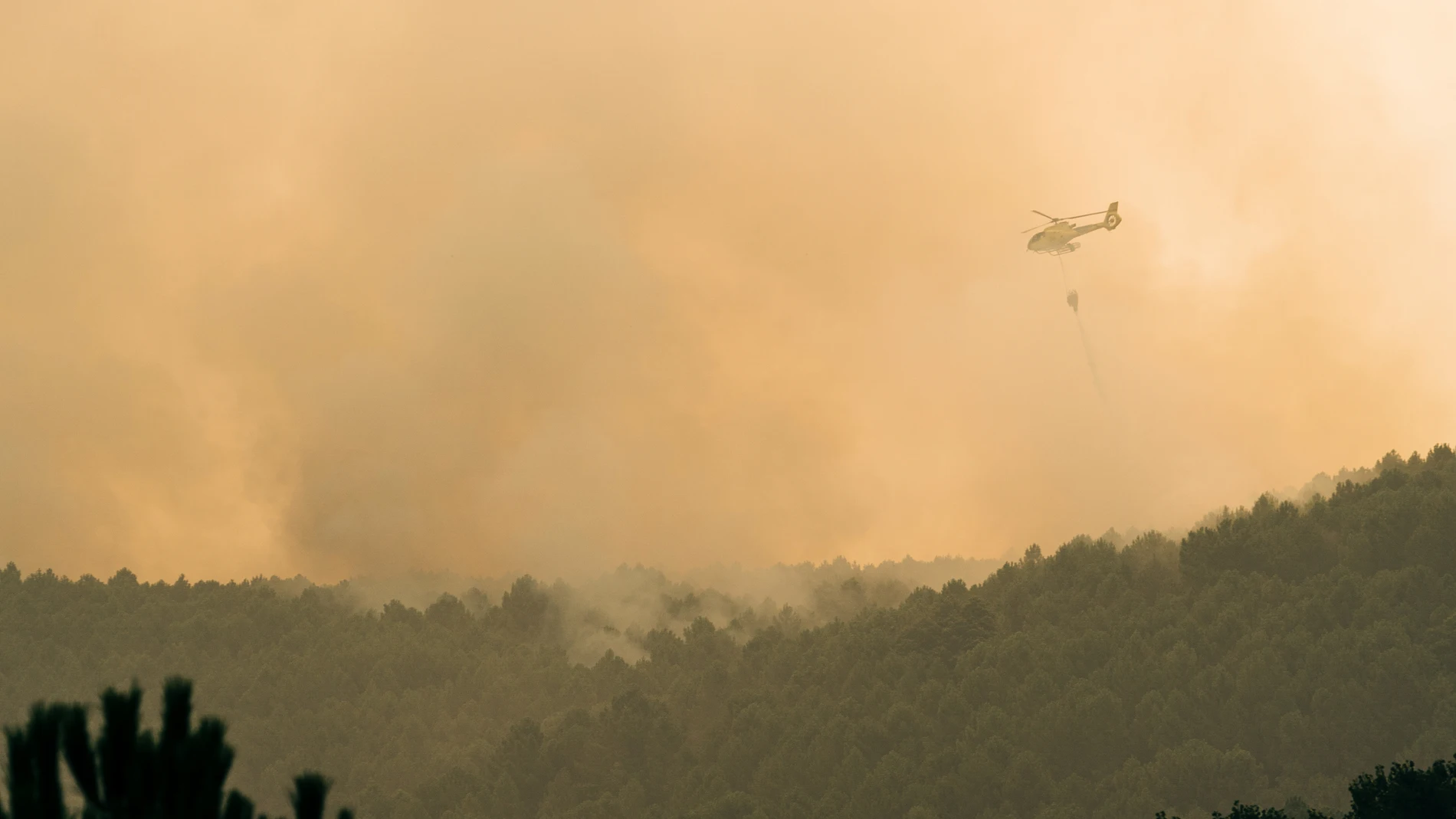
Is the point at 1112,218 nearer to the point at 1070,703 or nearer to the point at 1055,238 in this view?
the point at 1055,238

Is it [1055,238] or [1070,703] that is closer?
[1055,238]

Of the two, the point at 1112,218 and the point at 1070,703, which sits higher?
the point at 1112,218

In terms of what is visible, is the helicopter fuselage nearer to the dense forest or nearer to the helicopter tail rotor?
the helicopter tail rotor

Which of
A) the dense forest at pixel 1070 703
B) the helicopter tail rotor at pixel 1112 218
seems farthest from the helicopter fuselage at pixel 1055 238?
the dense forest at pixel 1070 703

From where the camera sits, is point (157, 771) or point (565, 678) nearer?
point (157, 771)

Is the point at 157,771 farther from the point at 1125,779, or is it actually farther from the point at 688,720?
the point at 688,720

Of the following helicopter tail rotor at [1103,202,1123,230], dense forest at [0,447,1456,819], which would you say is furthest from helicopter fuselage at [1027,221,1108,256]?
dense forest at [0,447,1456,819]

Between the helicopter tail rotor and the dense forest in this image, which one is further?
the dense forest

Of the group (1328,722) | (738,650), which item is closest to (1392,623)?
(1328,722)

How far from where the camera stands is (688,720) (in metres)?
152

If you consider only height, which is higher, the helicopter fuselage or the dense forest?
the helicopter fuselage

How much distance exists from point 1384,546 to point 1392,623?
14.9 meters

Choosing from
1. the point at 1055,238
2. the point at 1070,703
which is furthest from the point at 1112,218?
the point at 1070,703

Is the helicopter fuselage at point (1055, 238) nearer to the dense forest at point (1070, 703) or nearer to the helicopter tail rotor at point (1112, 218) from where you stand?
the helicopter tail rotor at point (1112, 218)
